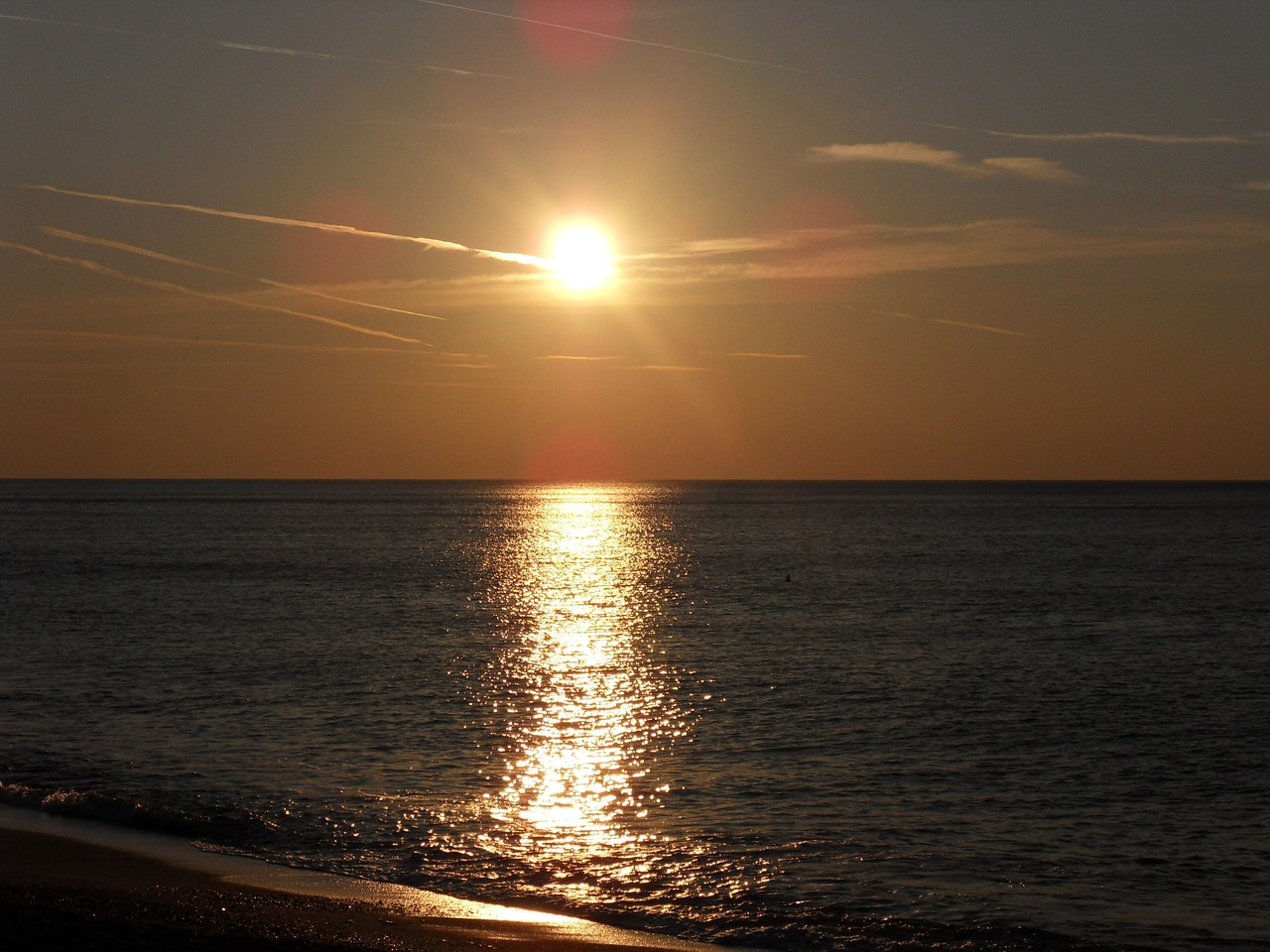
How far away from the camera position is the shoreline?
13812mm

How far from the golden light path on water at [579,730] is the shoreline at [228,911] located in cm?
216

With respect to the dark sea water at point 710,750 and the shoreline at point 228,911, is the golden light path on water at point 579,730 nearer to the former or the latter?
the dark sea water at point 710,750

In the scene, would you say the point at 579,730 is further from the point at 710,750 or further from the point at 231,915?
A: the point at 231,915

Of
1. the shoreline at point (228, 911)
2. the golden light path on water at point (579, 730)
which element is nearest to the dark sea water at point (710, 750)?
the golden light path on water at point (579, 730)

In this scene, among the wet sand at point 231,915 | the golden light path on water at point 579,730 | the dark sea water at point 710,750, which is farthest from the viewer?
the golden light path on water at point 579,730

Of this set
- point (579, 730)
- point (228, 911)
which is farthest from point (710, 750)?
point (228, 911)

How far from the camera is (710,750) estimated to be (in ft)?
88.9

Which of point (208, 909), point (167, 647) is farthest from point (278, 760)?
point (167, 647)

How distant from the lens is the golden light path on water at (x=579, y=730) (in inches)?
767

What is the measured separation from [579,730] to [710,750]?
12.2ft

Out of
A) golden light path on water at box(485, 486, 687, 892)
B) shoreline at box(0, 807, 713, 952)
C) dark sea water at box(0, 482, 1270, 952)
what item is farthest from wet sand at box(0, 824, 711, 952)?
golden light path on water at box(485, 486, 687, 892)

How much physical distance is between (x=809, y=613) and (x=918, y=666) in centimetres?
1779

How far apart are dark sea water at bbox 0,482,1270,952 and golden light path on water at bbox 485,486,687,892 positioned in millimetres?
117

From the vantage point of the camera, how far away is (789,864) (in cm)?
1848
